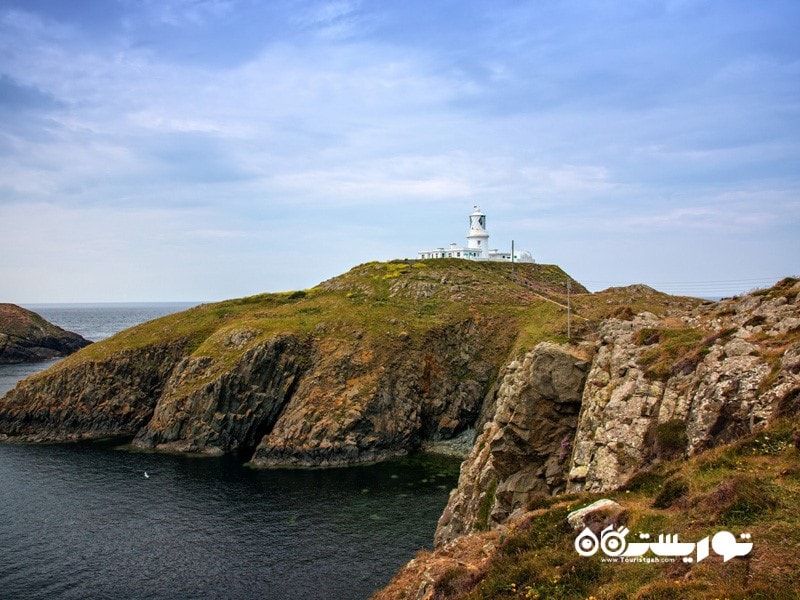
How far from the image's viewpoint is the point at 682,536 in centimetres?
1912

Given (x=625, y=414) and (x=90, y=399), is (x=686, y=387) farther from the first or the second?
(x=90, y=399)

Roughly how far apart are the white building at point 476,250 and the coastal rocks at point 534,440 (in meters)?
115

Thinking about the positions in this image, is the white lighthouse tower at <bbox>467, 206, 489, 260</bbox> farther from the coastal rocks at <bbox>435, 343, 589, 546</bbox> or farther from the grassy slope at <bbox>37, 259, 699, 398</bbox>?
the coastal rocks at <bbox>435, 343, 589, 546</bbox>

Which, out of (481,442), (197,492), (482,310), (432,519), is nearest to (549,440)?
(481,442)

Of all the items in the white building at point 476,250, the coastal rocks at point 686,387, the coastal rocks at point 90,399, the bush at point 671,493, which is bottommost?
the coastal rocks at point 90,399

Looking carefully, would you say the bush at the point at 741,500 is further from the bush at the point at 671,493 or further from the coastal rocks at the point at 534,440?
the coastal rocks at the point at 534,440

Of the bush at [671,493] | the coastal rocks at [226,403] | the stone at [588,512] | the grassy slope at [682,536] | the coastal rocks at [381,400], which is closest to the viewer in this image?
the grassy slope at [682,536]

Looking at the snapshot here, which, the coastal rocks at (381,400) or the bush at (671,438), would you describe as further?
the coastal rocks at (381,400)

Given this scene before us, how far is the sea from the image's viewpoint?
158 ft

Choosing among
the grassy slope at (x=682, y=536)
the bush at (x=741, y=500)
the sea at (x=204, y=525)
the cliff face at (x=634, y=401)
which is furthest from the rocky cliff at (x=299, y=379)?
the bush at (x=741, y=500)

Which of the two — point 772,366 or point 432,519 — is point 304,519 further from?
point 772,366

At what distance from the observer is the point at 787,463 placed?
20766 millimetres

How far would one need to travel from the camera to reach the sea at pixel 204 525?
48219 millimetres

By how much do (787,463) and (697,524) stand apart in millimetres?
4622
